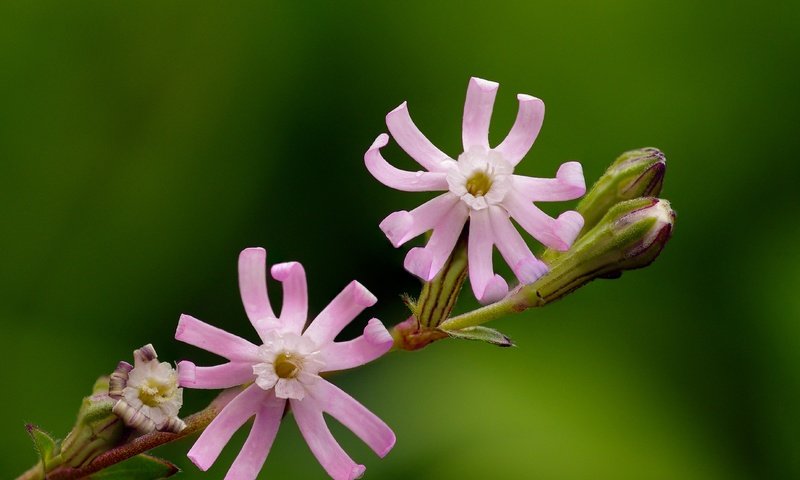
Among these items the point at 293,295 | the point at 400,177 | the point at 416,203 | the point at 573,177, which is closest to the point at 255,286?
the point at 293,295

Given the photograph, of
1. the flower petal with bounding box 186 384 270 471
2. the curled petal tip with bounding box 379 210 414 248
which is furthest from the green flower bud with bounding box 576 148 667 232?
the flower petal with bounding box 186 384 270 471

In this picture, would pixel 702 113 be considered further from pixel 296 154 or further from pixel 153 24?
pixel 153 24

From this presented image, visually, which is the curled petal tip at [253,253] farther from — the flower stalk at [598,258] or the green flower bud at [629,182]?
the green flower bud at [629,182]

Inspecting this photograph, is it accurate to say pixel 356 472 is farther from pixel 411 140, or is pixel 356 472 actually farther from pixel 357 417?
pixel 411 140

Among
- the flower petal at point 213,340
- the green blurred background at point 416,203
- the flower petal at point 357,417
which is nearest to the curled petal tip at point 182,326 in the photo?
the flower petal at point 213,340

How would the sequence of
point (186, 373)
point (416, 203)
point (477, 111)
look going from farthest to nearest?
1. point (416, 203)
2. point (477, 111)
3. point (186, 373)

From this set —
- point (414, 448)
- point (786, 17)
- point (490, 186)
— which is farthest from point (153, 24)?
point (786, 17)

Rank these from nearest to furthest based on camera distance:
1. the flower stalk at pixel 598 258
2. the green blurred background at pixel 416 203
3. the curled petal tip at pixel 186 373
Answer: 1. the curled petal tip at pixel 186 373
2. the flower stalk at pixel 598 258
3. the green blurred background at pixel 416 203
